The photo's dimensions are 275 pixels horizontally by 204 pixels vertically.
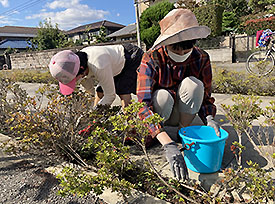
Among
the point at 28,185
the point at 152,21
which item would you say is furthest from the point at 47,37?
the point at 28,185

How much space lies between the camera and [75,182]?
1.19 metres

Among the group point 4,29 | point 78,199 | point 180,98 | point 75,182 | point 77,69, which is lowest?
point 78,199

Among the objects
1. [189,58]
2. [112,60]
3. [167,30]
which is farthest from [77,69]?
[189,58]

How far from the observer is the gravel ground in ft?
4.80

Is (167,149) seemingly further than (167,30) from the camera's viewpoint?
No

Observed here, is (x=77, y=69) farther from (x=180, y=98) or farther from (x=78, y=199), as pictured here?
(x=78, y=199)

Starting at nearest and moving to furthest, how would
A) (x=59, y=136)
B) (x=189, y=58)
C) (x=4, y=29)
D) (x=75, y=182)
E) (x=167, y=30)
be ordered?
(x=75, y=182) → (x=167, y=30) → (x=59, y=136) → (x=189, y=58) → (x=4, y=29)

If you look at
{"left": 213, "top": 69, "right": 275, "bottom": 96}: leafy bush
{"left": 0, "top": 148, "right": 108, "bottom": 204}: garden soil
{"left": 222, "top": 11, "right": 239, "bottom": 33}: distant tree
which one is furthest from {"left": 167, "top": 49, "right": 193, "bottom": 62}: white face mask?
{"left": 222, "top": 11, "right": 239, "bottom": 33}: distant tree

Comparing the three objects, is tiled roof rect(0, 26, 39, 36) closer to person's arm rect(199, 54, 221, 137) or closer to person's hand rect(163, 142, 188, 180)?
person's arm rect(199, 54, 221, 137)

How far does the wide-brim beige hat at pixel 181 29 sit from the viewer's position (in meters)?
1.48

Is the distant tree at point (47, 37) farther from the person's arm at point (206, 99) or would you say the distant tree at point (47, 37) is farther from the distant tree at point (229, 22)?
the person's arm at point (206, 99)

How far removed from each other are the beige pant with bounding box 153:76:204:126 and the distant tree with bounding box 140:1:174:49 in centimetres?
1112

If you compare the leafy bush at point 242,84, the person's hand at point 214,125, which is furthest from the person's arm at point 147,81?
the leafy bush at point 242,84

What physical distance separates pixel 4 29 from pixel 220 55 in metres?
37.5
